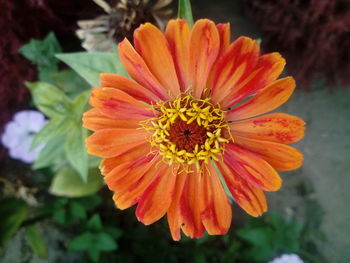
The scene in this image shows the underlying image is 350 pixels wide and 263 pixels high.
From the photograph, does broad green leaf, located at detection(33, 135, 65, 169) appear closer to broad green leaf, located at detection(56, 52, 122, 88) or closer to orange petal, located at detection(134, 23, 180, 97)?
broad green leaf, located at detection(56, 52, 122, 88)

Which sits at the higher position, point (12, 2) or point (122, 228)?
point (12, 2)

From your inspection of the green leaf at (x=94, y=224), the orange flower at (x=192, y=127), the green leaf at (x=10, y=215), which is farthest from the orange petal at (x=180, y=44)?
the green leaf at (x=10, y=215)

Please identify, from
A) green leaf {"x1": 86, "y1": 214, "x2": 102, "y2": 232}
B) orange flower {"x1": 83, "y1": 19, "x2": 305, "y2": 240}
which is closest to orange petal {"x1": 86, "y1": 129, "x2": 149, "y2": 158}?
orange flower {"x1": 83, "y1": 19, "x2": 305, "y2": 240}

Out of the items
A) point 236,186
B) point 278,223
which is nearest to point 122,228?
point 278,223

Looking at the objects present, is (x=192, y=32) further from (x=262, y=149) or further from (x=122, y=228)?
(x=122, y=228)

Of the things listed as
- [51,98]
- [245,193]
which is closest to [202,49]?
[245,193]
